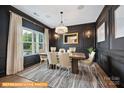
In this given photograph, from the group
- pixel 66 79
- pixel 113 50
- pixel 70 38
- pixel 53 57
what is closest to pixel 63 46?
pixel 70 38

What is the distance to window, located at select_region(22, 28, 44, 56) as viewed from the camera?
4.68 meters

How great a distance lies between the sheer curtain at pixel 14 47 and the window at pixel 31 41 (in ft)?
2.46

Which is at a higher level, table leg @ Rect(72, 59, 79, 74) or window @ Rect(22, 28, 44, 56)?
window @ Rect(22, 28, 44, 56)

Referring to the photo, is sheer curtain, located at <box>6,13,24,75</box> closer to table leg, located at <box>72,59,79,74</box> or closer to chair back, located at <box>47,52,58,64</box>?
chair back, located at <box>47,52,58,64</box>

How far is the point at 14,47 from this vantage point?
356 cm

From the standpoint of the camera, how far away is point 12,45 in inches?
138

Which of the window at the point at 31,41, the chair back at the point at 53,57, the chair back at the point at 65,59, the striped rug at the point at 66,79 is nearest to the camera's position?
the striped rug at the point at 66,79

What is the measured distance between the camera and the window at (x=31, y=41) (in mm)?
4676

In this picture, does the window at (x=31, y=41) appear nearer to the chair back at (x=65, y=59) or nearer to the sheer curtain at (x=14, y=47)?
the sheer curtain at (x=14, y=47)

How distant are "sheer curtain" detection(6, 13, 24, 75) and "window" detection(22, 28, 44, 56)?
2.46ft

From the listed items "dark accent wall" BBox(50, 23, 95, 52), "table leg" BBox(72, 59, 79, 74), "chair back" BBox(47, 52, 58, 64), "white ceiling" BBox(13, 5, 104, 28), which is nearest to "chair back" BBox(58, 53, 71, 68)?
"table leg" BBox(72, 59, 79, 74)

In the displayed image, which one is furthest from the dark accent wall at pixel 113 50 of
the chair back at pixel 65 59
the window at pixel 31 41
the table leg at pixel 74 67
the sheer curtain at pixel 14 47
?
the window at pixel 31 41

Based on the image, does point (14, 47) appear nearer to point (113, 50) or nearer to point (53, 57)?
point (53, 57)
